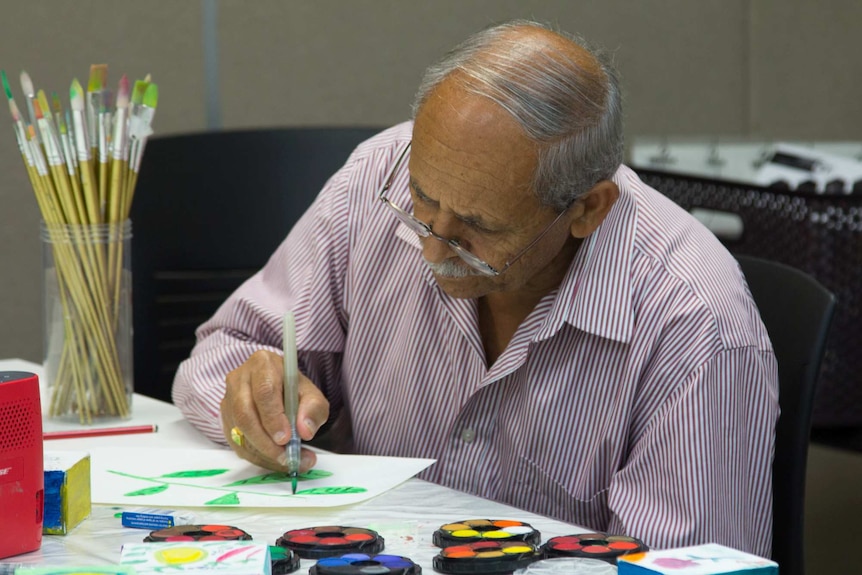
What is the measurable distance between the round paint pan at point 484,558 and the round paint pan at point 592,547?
0.02 metres

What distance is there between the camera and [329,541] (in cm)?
103

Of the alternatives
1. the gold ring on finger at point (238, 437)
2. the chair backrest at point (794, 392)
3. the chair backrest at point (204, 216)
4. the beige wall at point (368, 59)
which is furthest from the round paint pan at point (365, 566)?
the beige wall at point (368, 59)

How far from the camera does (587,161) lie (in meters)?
1.34

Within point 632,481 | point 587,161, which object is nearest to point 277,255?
point 587,161

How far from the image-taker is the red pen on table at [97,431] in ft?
4.75

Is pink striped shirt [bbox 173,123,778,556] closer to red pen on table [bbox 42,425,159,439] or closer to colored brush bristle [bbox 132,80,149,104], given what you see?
red pen on table [bbox 42,425,159,439]

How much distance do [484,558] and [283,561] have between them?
16 centimetres

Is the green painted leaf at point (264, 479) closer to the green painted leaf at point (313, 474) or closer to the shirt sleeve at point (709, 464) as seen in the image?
the green painted leaf at point (313, 474)

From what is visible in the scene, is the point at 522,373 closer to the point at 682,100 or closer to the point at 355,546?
the point at 355,546

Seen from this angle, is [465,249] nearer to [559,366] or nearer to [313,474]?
[559,366]

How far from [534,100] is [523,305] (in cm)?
29

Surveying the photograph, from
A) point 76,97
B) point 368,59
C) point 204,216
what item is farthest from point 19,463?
point 368,59

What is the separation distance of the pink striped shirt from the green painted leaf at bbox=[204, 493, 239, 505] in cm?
24

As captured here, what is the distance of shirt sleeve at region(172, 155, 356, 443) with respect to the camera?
1.58m
